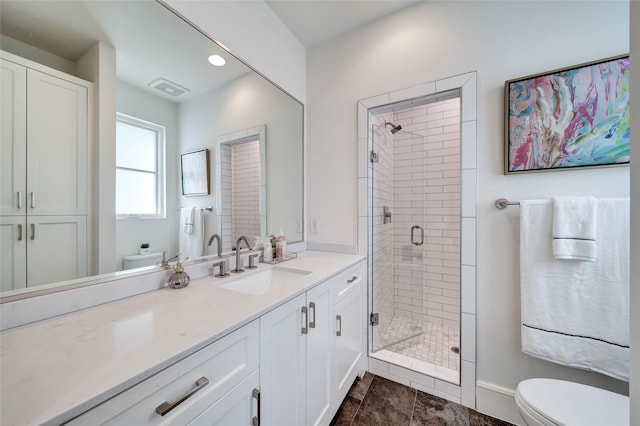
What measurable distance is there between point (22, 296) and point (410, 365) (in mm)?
2088

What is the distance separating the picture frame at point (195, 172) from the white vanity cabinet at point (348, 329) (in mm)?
950

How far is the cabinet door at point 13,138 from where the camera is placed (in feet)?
2.49

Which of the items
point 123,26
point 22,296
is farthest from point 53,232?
point 123,26

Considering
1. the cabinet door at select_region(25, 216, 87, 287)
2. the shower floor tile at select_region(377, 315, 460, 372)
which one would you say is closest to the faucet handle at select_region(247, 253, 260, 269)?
the cabinet door at select_region(25, 216, 87, 287)

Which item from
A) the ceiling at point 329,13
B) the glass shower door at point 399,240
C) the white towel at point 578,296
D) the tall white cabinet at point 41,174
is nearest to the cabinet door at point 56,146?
the tall white cabinet at point 41,174

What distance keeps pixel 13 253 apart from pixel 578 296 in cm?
241

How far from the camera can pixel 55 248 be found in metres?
0.88

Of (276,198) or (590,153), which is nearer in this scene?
(590,153)

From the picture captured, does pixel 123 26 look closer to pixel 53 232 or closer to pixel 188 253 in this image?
pixel 53 232

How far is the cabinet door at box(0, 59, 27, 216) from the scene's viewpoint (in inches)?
29.9

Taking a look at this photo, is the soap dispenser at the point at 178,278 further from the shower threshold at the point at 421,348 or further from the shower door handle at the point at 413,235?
the shower door handle at the point at 413,235

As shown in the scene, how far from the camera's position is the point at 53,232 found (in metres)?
0.87

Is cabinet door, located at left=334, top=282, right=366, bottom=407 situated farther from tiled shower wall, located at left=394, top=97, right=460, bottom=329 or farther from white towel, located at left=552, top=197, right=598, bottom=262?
white towel, located at left=552, top=197, right=598, bottom=262

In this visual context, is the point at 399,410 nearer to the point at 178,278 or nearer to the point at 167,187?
the point at 178,278
